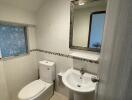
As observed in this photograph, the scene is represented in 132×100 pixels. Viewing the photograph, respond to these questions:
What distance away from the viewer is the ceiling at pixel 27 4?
65.3 inches

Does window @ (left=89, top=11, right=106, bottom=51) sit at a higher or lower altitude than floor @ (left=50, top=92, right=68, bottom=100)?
higher

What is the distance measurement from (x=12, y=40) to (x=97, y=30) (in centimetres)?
169

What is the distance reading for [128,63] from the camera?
0.40m

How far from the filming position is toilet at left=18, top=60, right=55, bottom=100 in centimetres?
164

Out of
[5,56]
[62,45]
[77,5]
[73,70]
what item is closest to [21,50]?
[5,56]

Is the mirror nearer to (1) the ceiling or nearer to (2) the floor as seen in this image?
(1) the ceiling

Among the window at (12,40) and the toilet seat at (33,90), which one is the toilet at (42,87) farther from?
the window at (12,40)

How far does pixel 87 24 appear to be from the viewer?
1543mm

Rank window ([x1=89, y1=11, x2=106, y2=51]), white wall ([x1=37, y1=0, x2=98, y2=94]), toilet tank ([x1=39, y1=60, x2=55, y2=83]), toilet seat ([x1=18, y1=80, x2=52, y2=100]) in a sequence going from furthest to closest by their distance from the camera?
toilet tank ([x1=39, y1=60, x2=55, y2=83]), white wall ([x1=37, y1=0, x2=98, y2=94]), toilet seat ([x1=18, y1=80, x2=52, y2=100]), window ([x1=89, y1=11, x2=106, y2=51])

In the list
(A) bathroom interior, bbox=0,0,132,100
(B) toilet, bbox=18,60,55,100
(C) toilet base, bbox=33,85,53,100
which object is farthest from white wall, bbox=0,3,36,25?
(C) toilet base, bbox=33,85,53,100

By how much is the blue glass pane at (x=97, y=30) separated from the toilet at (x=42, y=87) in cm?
101

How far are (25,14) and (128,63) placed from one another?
6.90 ft

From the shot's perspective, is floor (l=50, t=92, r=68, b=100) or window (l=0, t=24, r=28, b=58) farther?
floor (l=50, t=92, r=68, b=100)

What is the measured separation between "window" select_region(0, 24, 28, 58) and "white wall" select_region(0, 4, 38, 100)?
0.41ft
